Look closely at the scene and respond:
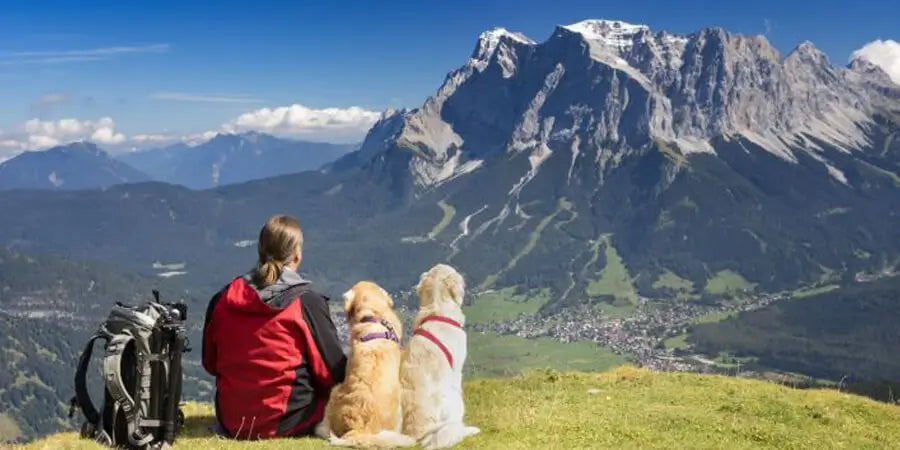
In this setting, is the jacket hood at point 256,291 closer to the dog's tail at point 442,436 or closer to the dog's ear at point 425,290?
the dog's ear at point 425,290

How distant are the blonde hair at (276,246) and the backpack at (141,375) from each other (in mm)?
1547

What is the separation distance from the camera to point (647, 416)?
15.4 metres

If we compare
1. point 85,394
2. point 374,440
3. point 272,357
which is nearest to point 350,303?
point 272,357

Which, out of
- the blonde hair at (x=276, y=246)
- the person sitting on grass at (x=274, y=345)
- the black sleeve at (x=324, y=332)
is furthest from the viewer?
the black sleeve at (x=324, y=332)

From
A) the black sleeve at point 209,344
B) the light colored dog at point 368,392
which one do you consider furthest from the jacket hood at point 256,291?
the light colored dog at point 368,392

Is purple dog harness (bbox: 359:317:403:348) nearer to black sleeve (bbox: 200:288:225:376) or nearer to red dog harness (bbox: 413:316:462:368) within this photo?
red dog harness (bbox: 413:316:462:368)

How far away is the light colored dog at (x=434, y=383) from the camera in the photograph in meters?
12.3

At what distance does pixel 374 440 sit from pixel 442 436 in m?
1.22

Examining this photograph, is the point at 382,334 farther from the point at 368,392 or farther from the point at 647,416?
Answer: the point at 647,416

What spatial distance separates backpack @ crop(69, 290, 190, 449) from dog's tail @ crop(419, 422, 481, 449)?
14.2ft

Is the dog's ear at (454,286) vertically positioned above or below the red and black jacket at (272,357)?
above

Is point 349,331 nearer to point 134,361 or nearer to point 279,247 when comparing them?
point 279,247

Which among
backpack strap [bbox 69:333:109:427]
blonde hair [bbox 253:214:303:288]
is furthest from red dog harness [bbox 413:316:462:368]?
backpack strap [bbox 69:333:109:427]

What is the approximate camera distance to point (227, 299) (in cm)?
1255
